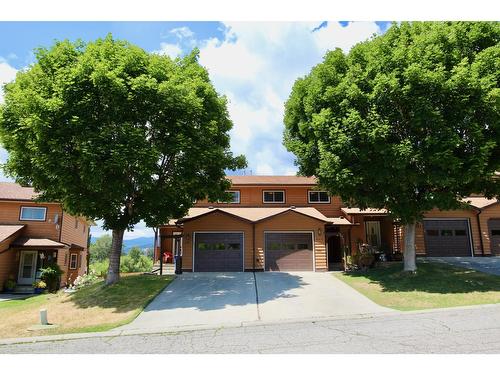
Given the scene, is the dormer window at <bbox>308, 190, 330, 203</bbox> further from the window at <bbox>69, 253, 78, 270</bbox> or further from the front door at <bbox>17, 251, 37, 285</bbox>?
the front door at <bbox>17, 251, 37, 285</bbox>

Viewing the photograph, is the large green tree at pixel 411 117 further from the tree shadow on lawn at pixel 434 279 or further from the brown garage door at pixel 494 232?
the brown garage door at pixel 494 232

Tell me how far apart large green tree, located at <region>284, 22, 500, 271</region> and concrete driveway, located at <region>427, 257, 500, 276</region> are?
4.13m

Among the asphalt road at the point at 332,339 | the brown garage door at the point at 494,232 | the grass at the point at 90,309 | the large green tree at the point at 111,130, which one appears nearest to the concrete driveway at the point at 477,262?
the brown garage door at the point at 494,232

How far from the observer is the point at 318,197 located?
1048 inches

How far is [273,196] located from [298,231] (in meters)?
5.05

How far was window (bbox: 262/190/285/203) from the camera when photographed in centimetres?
2688

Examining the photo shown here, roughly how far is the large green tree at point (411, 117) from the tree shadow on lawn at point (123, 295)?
10.2 metres

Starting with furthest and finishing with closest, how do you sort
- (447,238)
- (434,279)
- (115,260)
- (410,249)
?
(447,238), (410,249), (115,260), (434,279)

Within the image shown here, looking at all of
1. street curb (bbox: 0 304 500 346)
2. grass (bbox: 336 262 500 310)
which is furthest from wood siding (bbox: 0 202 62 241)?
grass (bbox: 336 262 500 310)

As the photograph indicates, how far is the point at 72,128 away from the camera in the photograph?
45.4 ft

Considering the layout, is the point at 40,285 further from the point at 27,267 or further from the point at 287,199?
the point at 287,199

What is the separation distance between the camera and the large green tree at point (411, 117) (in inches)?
562

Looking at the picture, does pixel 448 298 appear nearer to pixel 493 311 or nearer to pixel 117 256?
pixel 493 311

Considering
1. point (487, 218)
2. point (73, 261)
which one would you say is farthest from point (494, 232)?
point (73, 261)
